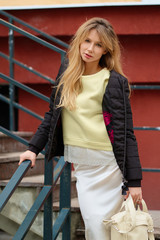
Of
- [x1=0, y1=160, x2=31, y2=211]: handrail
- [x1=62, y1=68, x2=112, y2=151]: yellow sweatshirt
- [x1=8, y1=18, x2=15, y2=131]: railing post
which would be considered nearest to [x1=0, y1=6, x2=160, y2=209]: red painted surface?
[x1=8, y1=18, x2=15, y2=131]: railing post

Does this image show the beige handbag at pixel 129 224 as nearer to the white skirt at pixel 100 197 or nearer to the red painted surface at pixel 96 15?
the white skirt at pixel 100 197

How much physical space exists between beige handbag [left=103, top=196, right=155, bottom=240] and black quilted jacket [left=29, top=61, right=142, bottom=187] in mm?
124

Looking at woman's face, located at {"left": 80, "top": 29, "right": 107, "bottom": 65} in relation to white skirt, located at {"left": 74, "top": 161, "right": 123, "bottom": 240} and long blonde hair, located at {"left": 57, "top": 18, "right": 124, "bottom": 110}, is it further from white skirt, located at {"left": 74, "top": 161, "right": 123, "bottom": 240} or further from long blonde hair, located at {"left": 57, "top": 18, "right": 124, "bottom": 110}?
white skirt, located at {"left": 74, "top": 161, "right": 123, "bottom": 240}

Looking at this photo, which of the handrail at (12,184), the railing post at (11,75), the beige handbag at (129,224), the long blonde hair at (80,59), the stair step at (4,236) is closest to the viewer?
the handrail at (12,184)

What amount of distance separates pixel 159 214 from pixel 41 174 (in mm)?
1090

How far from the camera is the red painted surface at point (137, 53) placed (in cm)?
482

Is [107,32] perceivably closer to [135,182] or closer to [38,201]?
[135,182]

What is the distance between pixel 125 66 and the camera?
4.91 meters

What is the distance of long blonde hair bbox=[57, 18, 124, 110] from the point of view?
8.22 feet

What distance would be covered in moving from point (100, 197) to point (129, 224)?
9.1 inches

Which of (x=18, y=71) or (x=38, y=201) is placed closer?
(x=38, y=201)

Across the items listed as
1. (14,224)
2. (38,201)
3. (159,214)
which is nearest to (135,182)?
(38,201)

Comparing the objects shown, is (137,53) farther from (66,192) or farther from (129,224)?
(129,224)

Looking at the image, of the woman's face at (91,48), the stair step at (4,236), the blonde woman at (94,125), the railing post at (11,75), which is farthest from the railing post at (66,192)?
the stair step at (4,236)
